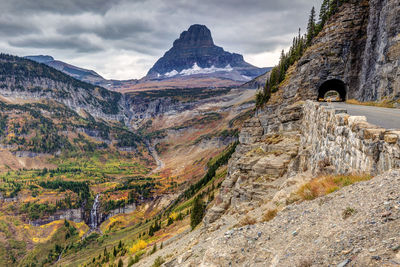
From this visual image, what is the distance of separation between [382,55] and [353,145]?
34216 mm

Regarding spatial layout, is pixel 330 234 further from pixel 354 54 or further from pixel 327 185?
pixel 354 54

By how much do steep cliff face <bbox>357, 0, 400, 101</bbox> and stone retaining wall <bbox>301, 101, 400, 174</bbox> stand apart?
2178cm

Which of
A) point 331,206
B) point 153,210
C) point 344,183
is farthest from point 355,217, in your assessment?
point 153,210

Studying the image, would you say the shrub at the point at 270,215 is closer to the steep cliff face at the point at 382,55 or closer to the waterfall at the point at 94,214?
the steep cliff face at the point at 382,55

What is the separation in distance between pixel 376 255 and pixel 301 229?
13.6ft

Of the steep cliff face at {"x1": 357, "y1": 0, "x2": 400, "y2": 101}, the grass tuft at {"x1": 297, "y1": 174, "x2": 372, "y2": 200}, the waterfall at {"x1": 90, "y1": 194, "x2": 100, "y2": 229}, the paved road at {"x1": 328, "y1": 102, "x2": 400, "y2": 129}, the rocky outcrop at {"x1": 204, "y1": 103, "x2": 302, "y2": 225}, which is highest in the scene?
the steep cliff face at {"x1": 357, "y1": 0, "x2": 400, "y2": 101}

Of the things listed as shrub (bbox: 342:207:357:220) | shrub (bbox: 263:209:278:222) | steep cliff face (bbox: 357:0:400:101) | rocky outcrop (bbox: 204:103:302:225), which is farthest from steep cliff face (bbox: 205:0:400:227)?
shrub (bbox: 342:207:357:220)

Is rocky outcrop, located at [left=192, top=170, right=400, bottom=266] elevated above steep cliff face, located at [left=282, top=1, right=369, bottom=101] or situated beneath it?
situated beneath

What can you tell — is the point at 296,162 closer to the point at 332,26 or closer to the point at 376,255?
the point at 376,255

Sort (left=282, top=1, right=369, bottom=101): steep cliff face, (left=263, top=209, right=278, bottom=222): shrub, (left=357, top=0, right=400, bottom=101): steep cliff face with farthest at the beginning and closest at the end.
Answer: (left=282, top=1, right=369, bottom=101): steep cliff face
(left=357, top=0, right=400, bottom=101): steep cliff face
(left=263, top=209, right=278, bottom=222): shrub

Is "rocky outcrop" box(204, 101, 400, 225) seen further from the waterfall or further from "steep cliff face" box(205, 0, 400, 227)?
the waterfall

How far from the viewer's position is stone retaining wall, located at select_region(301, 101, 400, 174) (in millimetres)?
9734

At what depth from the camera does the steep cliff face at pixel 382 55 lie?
3384 centimetres

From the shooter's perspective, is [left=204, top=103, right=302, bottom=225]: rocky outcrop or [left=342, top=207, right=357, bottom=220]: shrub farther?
[left=204, top=103, right=302, bottom=225]: rocky outcrop
